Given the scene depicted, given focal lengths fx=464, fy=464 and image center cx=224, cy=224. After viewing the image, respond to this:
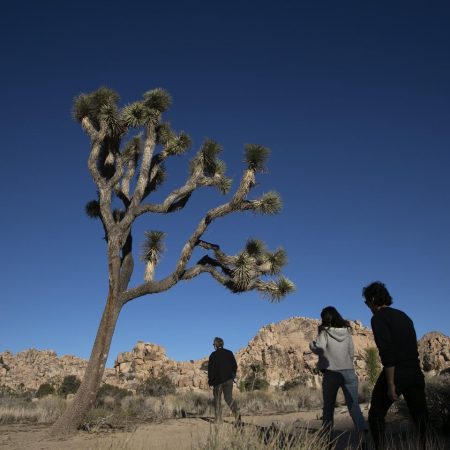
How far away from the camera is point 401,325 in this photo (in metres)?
4.02

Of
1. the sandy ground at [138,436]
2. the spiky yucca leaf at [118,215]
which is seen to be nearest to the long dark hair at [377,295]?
the sandy ground at [138,436]

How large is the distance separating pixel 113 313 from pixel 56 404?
653 cm

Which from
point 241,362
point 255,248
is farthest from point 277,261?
point 241,362

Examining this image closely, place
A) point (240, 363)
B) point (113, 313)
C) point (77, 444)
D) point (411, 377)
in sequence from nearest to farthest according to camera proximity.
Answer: point (411, 377), point (77, 444), point (113, 313), point (240, 363)

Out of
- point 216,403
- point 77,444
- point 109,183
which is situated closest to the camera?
point 77,444

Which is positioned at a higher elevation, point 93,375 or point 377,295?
point 377,295

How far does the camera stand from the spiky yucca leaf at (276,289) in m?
10.8

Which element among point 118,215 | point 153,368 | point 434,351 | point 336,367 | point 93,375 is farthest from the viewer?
point 153,368

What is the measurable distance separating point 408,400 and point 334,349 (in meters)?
1.37

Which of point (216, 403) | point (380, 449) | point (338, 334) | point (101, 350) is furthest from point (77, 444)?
point (380, 449)

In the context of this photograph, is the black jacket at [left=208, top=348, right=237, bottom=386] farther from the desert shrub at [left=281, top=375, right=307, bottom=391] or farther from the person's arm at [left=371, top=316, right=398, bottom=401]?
the desert shrub at [left=281, top=375, right=307, bottom=391]

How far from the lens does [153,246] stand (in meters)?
11.2

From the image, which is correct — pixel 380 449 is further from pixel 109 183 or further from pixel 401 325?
pixel 109 183

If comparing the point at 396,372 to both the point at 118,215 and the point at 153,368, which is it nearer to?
the point at 118,215
